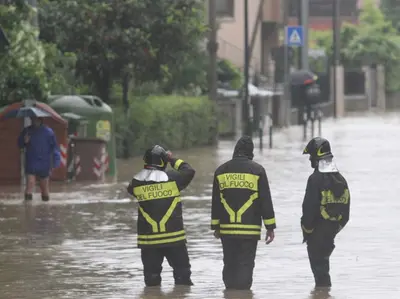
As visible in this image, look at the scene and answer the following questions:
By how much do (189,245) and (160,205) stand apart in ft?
13.1

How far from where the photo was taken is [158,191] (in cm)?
1318

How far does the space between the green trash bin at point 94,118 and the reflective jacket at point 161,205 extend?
1590 centimetres

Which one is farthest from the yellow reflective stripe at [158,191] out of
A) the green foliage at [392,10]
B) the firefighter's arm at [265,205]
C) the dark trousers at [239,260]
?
the green foliage at [392,10]

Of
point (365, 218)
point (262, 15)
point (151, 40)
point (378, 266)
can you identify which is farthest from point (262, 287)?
point (262, 15)

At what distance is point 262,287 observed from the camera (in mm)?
13516

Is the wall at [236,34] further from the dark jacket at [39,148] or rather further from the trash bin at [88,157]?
the dark jacket at [39,148]

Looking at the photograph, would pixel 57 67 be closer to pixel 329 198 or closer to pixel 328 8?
pixel 329 198

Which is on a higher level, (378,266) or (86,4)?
(86,4)

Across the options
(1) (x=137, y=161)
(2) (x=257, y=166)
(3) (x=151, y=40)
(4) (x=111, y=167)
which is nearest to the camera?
(2) (x=257, y=166)

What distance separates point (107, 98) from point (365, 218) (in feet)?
58.8

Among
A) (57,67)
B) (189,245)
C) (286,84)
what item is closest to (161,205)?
(189,245)

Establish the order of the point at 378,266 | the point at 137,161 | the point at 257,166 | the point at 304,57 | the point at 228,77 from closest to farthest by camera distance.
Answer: the point at 257,166, the point at 378,266, the point at 137,161, the point at 228,77, the point at 304,57

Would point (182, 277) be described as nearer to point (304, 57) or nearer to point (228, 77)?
point (228, 77)

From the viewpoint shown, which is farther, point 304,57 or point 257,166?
point 304,57
